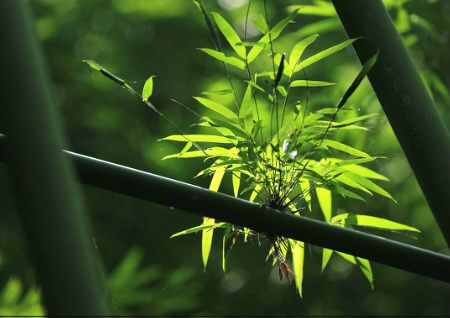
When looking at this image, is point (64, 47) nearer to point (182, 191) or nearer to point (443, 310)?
point (443, 310)

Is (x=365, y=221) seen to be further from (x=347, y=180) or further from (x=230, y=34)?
(x=230, y=34)

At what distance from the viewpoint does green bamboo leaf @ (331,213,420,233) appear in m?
0.83

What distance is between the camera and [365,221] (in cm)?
88

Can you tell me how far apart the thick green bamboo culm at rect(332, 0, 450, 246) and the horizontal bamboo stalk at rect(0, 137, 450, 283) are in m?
0.04

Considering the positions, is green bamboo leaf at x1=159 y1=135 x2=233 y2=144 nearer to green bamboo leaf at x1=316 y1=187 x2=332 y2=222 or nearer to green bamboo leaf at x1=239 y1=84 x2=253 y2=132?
green bamboo leaf at x1=239 y1=84 x2=253 y2=132

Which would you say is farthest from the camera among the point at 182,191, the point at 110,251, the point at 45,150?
the point at 110,251


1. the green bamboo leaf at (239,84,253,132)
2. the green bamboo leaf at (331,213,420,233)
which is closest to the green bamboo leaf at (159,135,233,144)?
the green bamboo leaf at (239,84,253,132)

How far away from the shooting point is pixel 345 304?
281 cm

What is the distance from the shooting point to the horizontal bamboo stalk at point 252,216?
652mm

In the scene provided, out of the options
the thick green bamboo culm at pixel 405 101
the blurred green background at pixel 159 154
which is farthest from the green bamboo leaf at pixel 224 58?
the blurred green background at pixel 159 154

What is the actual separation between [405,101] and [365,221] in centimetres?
25

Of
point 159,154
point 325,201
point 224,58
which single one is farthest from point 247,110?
point 159,154

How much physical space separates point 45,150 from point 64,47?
Result: 242 cm

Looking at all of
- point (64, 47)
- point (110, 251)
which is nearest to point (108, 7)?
point (64, 47)
